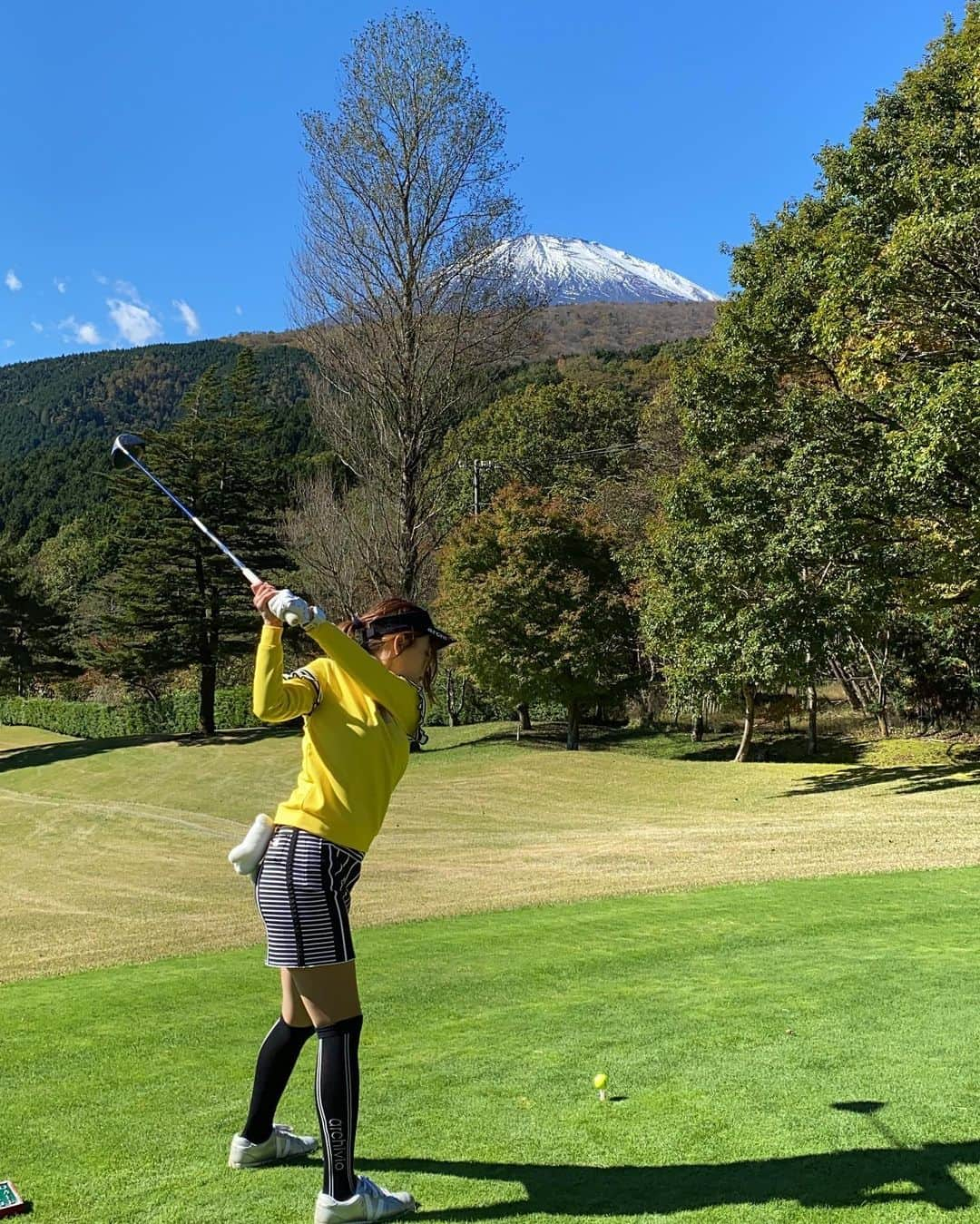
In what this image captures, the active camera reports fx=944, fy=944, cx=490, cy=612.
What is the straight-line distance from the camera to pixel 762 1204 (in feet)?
8.98

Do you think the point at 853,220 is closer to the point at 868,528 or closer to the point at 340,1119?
the point at 868,528

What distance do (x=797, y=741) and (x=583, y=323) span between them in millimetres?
102051

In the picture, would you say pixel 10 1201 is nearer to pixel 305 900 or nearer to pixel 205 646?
pixel 305 900

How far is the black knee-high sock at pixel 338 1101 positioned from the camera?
275cm

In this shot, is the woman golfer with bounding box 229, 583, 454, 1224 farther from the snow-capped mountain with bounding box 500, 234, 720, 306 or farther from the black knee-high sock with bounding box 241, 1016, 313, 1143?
the snow-capped mountain with bounding box 500, 234, 720, 306

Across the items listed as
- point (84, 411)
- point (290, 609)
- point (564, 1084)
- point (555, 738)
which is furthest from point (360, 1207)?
point (84, 411)

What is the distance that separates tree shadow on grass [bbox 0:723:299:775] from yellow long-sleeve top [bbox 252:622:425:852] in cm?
3362

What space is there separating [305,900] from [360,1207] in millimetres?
863

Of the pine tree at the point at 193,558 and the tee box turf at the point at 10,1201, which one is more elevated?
the pine tree at the point at 193,558

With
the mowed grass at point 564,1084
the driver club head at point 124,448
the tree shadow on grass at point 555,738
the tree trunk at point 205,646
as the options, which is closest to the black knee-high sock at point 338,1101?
the mowed grass at point 564,1084

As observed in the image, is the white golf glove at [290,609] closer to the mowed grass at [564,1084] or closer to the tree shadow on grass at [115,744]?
the mowed grass at [564,1084]

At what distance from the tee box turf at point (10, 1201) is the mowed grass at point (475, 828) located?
18.9 feet

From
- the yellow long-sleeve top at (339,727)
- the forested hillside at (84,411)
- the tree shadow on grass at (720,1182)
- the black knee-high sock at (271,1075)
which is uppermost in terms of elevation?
the forested hillside at (84,411)

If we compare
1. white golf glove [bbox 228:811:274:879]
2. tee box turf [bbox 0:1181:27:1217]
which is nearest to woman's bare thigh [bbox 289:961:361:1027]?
white golf glove [bbox 228:811:274:879]
